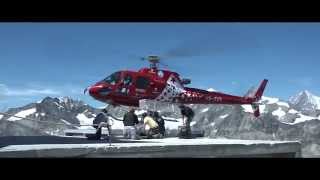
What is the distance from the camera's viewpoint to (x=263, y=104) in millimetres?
8086

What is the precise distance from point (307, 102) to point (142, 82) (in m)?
2.41

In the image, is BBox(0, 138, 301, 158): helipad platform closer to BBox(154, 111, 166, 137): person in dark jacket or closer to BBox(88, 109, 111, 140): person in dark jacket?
BBox(88, 109, 111, 140): person in dark jacket

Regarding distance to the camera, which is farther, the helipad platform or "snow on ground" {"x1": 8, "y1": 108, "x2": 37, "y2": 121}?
"snow on ground" {"x1": 8, "y1": 108, "x2": 37, "y2": 121}

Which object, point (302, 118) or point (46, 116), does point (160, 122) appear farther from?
point (302, 118)

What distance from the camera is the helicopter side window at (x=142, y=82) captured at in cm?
833

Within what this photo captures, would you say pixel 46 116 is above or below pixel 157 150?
above

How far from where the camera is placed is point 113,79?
8.04 metres

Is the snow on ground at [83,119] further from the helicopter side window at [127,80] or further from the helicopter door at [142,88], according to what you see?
the helicopter door at [142,88]

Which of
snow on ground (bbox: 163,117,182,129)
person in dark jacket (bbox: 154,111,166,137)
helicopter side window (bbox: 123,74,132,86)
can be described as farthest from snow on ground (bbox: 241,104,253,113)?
helicopter side window (bbox: 123,74,132,86)

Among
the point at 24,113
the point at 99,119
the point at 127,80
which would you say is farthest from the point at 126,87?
the point at 24,113

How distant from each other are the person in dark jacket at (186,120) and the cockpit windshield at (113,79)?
1.01m

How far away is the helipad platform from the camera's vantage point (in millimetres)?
6320

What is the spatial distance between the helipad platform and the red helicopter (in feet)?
2.63

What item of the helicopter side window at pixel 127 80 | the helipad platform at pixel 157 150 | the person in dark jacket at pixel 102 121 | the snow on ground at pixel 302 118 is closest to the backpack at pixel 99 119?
the person in dark jacket at pixel 102 121
